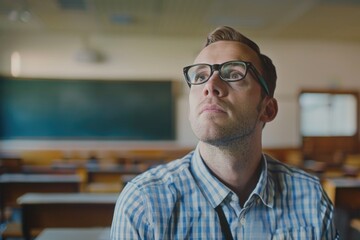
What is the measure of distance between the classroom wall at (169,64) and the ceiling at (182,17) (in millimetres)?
224

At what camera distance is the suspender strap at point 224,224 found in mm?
898

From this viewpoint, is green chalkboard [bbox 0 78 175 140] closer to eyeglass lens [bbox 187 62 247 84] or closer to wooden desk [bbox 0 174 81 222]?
wooden desk [bbox 0 174 81 222]

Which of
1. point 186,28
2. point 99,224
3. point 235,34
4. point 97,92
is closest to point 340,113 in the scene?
point 186,28

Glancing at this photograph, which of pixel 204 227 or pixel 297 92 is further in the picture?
pixel 297 92

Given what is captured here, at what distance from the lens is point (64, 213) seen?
7.08ft

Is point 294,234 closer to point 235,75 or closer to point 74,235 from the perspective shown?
point 235,75

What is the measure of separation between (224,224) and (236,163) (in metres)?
0.18

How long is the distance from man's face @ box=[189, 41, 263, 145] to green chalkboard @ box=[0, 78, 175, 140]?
590cm

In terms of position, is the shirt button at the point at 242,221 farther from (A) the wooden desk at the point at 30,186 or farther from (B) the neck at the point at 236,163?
(A) the wooden desk at the point at 30,186

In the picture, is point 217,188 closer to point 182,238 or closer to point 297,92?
point 182,238

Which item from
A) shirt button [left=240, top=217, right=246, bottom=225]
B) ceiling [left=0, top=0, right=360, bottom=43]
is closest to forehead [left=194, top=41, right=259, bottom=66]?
shirt button [left=240, top=217, right=246, bottom=225]

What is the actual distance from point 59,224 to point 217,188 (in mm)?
1563

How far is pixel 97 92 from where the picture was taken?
22.3 ft

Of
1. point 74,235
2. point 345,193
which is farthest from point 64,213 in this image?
point 345,193
